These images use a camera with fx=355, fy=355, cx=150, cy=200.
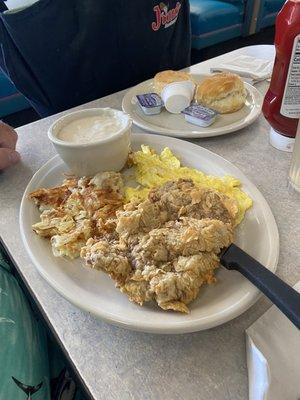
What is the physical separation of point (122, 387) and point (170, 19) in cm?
119

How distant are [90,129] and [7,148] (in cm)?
24

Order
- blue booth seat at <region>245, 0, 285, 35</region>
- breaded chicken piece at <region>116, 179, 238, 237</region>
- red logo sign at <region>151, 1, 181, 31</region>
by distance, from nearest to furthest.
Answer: breaded chicken piece at <region>116, 179, 238, 237</region>
red logo sign at <region>151, 1, 181, 31</region>
blue booth seat at <region>245, 0, 285, 35</region>

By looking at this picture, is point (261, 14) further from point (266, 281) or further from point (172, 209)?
point (266, 281)

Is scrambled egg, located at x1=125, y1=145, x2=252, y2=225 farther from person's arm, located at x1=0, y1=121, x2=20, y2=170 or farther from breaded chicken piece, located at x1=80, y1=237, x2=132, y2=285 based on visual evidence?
person's arm, located at x1=0, y1=121, x2=20, y2=170

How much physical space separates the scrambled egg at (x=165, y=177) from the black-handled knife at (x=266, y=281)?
5.9 inches

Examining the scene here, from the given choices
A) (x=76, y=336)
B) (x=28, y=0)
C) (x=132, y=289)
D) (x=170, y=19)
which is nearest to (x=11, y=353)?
(x=76, y=336)

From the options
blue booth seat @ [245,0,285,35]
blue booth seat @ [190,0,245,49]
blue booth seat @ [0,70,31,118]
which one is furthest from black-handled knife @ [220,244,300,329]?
blue booth seat @ [245,0,285,35]

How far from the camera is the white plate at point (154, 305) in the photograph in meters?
0.47

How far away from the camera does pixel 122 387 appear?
18.1 inches

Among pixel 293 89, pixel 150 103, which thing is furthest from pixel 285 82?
pixel 150 103

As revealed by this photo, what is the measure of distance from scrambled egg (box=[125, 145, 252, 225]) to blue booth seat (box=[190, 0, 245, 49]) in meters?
2.70

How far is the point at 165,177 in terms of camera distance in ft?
2.49

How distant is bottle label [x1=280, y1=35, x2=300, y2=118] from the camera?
0.69 metres

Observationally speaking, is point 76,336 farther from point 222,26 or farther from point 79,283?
point 222,26
